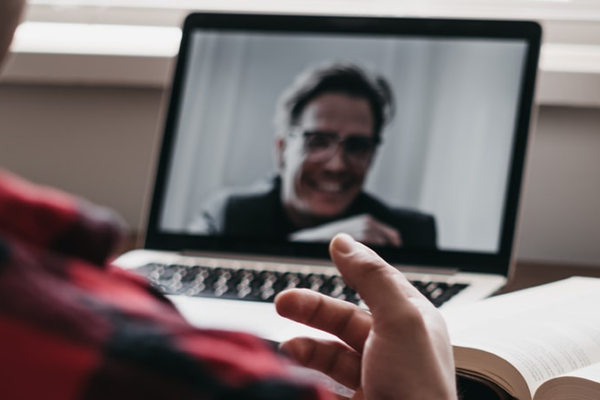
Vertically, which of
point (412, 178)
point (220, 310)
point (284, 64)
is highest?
point (284, 64)

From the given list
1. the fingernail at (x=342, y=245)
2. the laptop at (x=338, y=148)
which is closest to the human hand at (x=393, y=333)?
the fingernail at (x=342, y=245)

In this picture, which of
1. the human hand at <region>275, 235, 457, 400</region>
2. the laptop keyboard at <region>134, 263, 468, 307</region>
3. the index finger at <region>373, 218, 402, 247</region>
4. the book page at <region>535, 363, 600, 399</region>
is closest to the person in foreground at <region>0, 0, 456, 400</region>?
the human hand at <region>275, 235, 457, 400</region>

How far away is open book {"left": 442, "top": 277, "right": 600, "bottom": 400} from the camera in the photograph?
443 millimetres

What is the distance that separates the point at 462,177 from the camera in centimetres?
86

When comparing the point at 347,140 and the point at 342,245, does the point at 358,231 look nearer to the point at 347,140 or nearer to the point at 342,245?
the point at 347,140

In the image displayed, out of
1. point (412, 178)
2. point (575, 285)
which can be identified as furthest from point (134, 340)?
point (412, 178)

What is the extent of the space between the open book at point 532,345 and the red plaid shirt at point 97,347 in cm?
33

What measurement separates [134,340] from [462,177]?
739 millimetres

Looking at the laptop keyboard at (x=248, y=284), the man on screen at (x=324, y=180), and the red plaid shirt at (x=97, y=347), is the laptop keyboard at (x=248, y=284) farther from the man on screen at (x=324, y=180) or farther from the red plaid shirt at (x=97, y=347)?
the red plaid shirt at (x=97, y=347)

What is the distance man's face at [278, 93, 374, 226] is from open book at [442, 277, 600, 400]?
0.95 feet

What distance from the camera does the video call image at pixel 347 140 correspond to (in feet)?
2.80

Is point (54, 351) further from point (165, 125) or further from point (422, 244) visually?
point (165, 125)

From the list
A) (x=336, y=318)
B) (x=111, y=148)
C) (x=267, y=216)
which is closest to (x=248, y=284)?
(x=267, y=216)

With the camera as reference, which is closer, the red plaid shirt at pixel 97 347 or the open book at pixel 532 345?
the red plaid shirt at pixel 97 347
